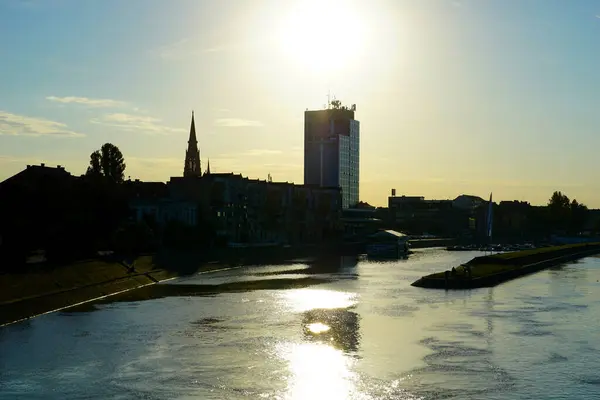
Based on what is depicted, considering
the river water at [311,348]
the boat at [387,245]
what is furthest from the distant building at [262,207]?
the river water at [311,348]

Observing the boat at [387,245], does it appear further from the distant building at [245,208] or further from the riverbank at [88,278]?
the riverbank at [88,278]

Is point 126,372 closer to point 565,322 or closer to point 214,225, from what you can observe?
point 565,322

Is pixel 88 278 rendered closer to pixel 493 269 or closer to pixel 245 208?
pixel 493 269

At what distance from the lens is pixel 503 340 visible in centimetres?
4906

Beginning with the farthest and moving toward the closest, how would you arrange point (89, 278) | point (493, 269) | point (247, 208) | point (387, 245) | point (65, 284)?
1. point (387, 245)
2. point (247, 208)
3. point (493, 269)
4. point (89, 278)
5. point (65, 284)

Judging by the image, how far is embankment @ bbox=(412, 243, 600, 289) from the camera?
281 ft

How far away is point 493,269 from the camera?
9975cm

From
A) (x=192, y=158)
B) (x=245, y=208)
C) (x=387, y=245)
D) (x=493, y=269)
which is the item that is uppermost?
(x=192, y=158)

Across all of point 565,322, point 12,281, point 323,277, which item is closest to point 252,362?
point 565,322

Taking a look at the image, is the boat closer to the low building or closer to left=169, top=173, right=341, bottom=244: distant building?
left=169, top=173, right=341, bottom=244: distant building

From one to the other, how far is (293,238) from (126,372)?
417 feet

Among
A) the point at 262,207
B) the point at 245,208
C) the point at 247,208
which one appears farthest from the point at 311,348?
the point at 262,207

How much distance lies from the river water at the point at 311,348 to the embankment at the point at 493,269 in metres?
7.46

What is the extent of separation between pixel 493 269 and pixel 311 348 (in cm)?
5867
